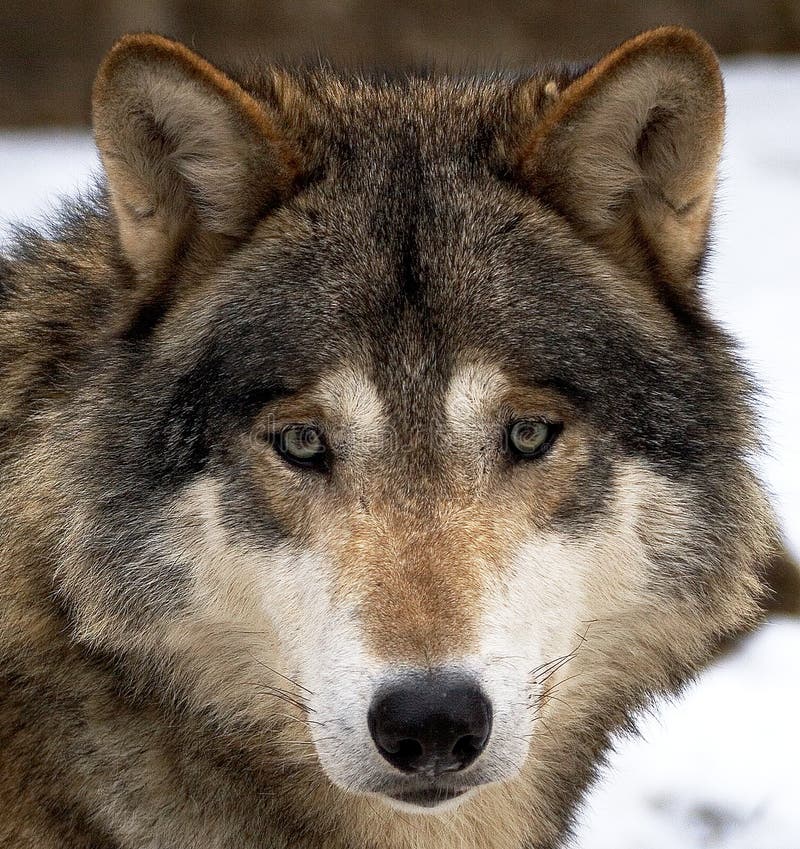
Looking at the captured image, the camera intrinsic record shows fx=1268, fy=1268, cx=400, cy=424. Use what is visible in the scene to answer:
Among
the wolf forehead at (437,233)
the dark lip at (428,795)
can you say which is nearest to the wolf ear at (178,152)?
the wolf forehead at (437,233)

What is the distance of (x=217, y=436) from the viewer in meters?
2.99

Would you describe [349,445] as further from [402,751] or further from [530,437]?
[402,751]

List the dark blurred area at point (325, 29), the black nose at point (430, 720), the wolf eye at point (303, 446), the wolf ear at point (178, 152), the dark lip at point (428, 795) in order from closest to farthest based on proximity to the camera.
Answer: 1. the black nose at point (430, 720)
2. the dark lip at point (428, 795)
3. the wolf ear at point (178, 152)
4. the wolf eye at point (303, 446)
5. the dark blurred area at point (325, 29)

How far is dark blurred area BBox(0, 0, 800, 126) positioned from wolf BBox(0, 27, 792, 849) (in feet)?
21.8

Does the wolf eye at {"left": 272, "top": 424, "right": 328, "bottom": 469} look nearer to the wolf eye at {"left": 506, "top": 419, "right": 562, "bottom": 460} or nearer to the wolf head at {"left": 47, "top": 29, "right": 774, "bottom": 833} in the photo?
the wolf head at {"left": 47, "top": 29, "right": 774, "bottom": 833}

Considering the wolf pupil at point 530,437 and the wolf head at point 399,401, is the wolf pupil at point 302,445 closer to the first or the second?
the wolf head at point 399,401

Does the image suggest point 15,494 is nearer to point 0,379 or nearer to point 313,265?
point 0,379

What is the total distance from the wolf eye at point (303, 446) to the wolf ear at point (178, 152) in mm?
544

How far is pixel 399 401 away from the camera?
2.88 m

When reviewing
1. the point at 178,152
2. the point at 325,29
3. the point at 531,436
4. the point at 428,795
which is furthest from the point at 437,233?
the point at 325,29

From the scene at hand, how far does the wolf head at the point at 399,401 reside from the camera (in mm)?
2801

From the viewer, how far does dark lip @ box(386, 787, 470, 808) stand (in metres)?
2.71

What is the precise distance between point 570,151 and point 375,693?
1391mm

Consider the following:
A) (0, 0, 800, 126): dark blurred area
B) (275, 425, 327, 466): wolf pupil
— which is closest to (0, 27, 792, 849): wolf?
(275, 425, 327, 466): wolf pupil
